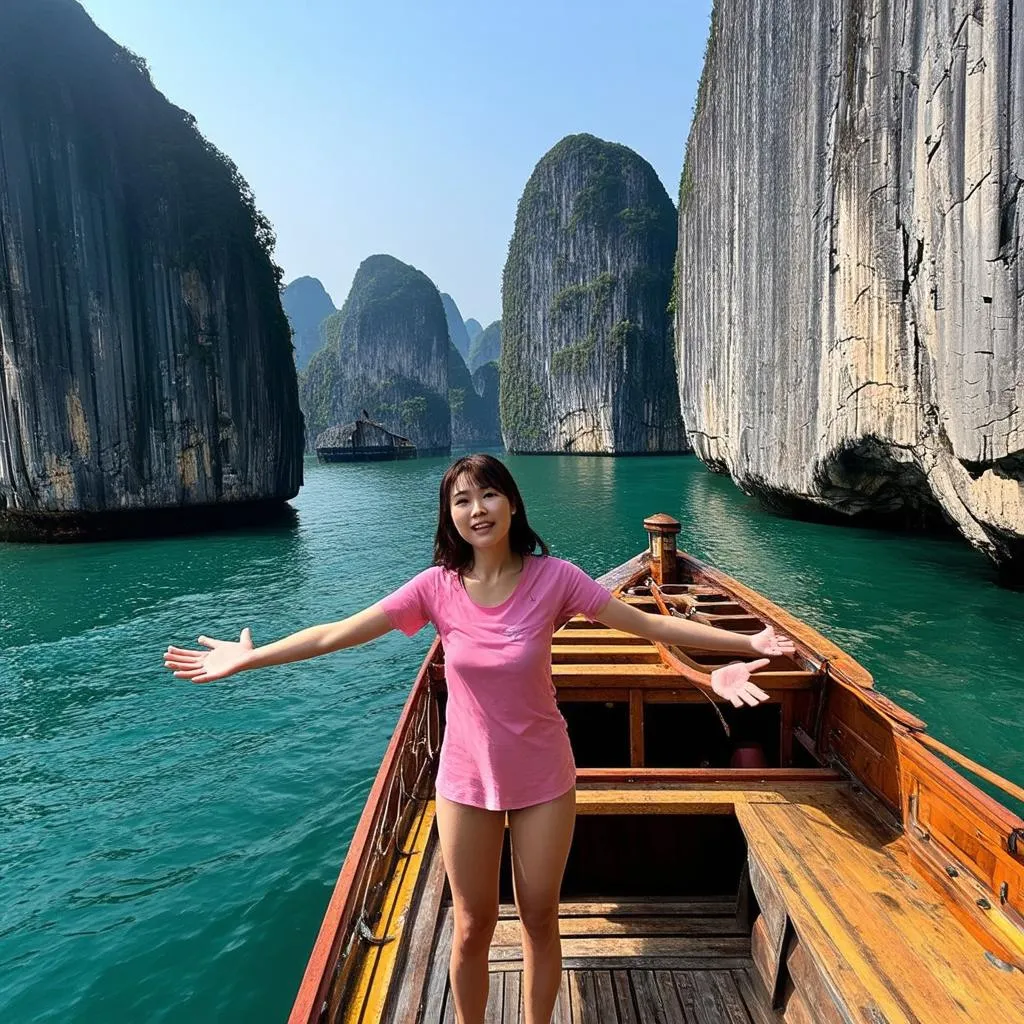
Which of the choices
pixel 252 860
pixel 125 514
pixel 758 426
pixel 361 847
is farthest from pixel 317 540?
pixel 361 847

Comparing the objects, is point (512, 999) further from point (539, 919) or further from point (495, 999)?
point (539, 919)

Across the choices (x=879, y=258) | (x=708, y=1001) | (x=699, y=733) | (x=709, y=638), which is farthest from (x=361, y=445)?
(x=709, y=638)

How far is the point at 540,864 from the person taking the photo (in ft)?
6.19

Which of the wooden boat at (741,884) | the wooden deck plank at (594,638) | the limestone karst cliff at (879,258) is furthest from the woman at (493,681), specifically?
the limestone karst cliff at (879,258)

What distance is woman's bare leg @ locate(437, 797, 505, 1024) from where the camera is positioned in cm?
187

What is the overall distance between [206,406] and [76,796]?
2277 centimetres

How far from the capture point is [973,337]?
1038 cm

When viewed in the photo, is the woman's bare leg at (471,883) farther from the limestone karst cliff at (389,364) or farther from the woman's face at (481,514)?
the limestone karst cliff at (389,364)

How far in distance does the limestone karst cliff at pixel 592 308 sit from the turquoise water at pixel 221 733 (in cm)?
5780

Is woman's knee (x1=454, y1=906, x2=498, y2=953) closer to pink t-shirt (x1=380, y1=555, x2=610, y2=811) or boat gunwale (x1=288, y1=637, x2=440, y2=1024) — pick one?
pink t-shirt (x1=380, y1=555, x2=610, y2=811)

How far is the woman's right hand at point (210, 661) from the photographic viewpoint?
2.02 meters

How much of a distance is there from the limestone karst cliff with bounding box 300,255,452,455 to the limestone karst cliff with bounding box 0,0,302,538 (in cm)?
8181

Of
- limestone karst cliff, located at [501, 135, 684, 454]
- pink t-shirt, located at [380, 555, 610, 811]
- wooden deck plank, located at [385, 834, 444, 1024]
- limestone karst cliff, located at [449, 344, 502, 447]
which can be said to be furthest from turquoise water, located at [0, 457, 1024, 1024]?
limestone karst cliff, located at [449, 344, 502, 447]

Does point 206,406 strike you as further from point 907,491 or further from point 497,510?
point 497,510
